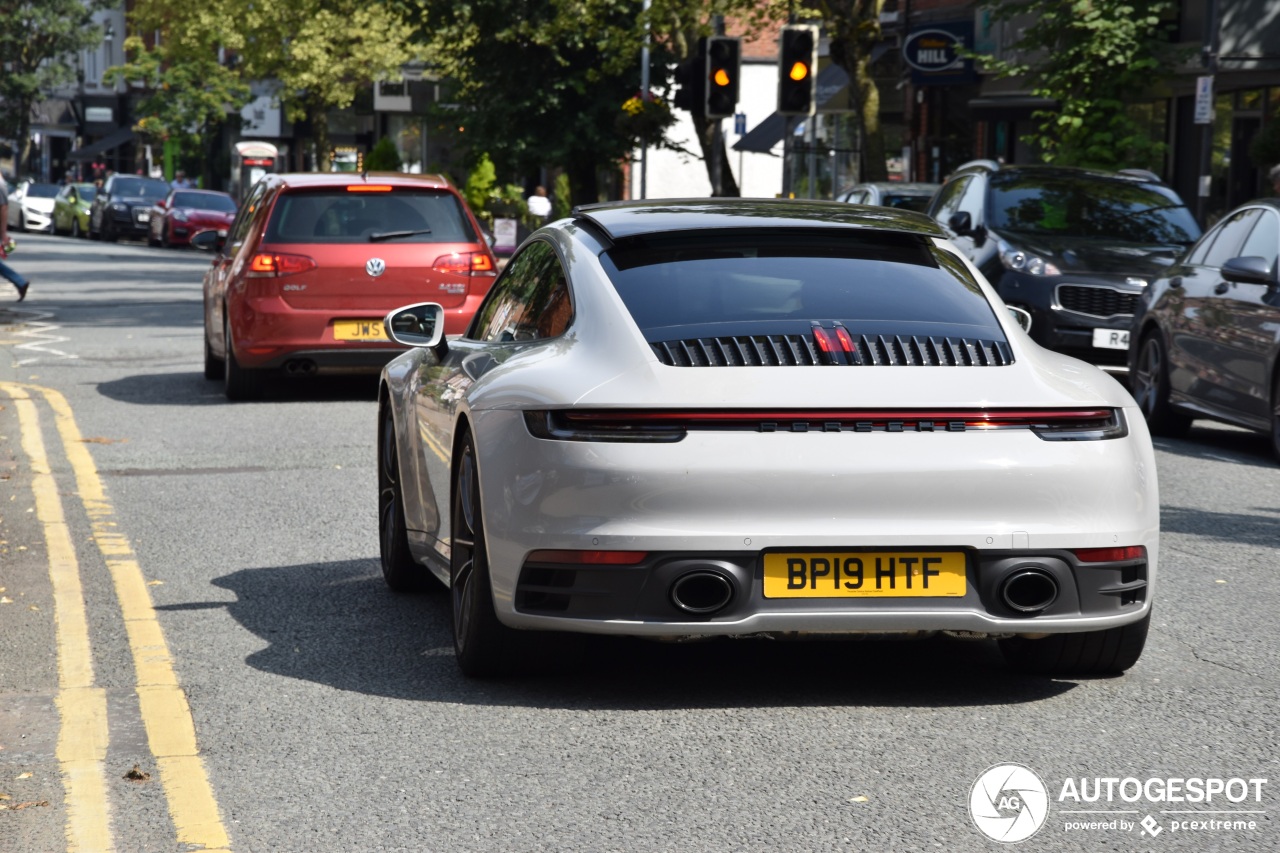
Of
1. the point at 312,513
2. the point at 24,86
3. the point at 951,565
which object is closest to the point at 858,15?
the point at 312,513

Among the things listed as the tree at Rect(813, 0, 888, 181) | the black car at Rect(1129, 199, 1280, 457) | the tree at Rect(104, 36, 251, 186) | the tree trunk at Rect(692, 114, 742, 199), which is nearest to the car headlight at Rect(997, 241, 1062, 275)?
the black car at Rect(1129, 199, 1280, 457)

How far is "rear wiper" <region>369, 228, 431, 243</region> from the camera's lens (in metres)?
14.9

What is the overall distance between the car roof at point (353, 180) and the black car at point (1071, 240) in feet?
14.8

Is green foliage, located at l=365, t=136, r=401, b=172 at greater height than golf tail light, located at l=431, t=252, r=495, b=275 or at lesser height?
lesser

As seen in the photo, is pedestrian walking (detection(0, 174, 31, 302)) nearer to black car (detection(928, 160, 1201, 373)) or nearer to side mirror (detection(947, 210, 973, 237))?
black car (detection(928, 160, 1201, 373))

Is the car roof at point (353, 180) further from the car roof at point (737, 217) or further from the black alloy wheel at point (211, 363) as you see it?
the car roof at point (737, 217)

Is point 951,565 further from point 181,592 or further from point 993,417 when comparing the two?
point 181,592

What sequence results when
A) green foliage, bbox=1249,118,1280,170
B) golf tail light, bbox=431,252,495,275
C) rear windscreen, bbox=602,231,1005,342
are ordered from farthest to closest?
1. green foliage, bbox=1249,118,1280,170
2. golf tail light, bbox=431,252,495,275
3. rear windscreen, bbox=602,231,1005,342

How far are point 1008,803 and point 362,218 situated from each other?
1081 cm

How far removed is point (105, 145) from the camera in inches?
4218

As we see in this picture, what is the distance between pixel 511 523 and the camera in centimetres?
565

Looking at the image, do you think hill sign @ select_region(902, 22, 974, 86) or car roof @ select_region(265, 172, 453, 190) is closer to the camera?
car roof @ select_region(265, 172, 453, 190)

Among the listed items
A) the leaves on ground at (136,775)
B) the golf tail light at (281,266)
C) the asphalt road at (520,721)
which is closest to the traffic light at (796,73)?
the golf tail light at (281,266)

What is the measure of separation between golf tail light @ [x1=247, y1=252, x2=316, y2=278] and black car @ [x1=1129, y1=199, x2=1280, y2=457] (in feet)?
18.8
